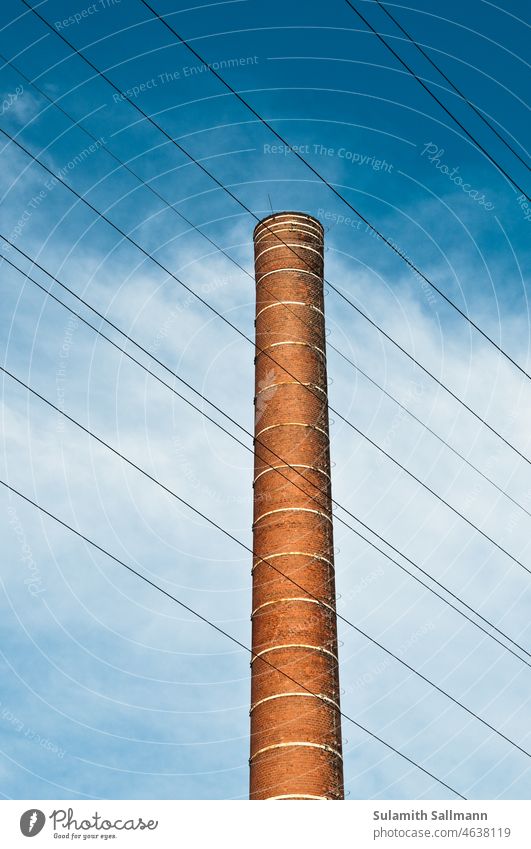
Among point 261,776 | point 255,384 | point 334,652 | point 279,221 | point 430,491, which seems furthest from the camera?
point 279,221

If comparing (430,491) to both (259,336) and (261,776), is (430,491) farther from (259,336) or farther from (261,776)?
(259,336)

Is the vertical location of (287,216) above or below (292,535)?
above

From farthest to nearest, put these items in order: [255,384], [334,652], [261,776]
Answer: [255,384] → [334,652] → [261,776]

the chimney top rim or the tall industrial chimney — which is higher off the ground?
the chimney top rim

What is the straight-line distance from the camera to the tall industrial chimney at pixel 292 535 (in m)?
19.2

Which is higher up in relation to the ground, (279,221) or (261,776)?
(279,221)

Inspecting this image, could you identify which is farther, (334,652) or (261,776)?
(334,652)

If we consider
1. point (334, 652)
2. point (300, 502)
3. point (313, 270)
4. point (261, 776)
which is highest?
point (313, 270)

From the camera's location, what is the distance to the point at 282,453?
22.7 meters

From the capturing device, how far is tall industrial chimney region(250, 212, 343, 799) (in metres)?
19.2

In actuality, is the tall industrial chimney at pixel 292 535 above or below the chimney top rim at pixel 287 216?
below

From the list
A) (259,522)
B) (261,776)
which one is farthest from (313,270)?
(261,776)

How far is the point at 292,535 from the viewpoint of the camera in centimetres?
2148

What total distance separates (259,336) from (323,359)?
167 cm
